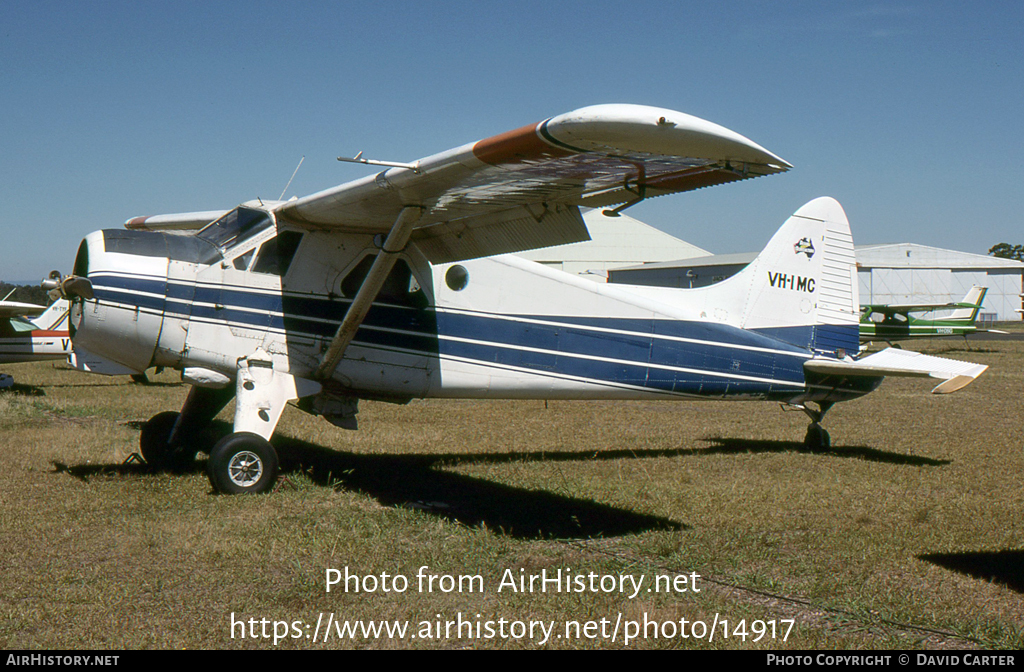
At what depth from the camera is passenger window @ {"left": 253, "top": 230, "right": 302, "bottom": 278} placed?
7.15m

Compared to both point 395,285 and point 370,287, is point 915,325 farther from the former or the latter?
point 370,287

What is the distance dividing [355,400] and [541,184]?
348 centimetres

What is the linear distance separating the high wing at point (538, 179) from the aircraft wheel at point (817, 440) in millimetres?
4946

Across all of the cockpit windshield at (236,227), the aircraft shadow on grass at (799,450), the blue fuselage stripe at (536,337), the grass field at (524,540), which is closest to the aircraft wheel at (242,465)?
the grass field at (524,540)

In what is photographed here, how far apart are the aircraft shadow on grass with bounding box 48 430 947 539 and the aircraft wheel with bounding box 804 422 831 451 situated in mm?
144

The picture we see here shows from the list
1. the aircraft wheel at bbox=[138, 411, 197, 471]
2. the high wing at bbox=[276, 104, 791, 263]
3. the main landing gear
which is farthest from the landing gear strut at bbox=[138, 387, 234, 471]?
the high wing at bbox=[276, 104, 791, 263]

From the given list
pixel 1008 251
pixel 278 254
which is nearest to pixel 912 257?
pixel 278 254

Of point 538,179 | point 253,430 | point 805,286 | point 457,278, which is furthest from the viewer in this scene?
point 805,286

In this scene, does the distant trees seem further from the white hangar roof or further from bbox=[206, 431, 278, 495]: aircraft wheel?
bbox=[206, 431, 278, 495]: aircraft wheel

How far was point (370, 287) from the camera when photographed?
687 centimetres

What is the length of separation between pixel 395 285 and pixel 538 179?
259cm

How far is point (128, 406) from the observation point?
13.9 meters

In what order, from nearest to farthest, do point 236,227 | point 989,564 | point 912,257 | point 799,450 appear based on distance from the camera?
point 989,564, point 236,227, point 799,450, point 912,257
